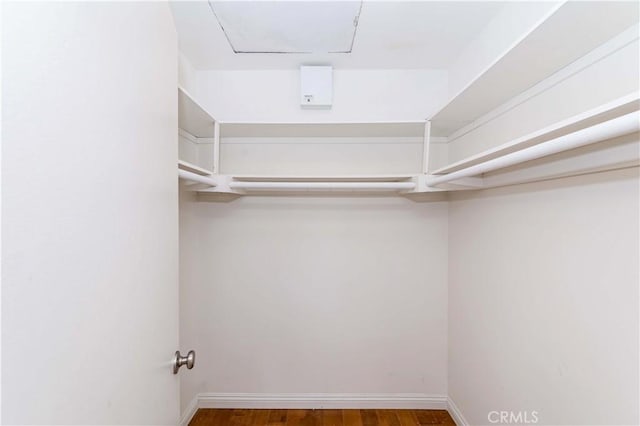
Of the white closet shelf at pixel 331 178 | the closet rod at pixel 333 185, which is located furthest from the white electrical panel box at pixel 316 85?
the closet rod at pixel 333 185

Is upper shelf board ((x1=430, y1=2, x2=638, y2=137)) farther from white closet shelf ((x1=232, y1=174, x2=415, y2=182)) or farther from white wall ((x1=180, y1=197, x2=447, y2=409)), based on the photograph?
white wall ((x1=180, y1=197, x2=447, y2=409))

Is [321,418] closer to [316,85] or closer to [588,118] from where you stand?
[588,118]

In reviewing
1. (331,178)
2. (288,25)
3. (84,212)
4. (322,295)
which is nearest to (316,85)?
(288,25)

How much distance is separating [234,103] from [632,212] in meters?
1.99

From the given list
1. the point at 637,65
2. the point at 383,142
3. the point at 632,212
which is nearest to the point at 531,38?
the point at 637,65

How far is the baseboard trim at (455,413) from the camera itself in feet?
5.63

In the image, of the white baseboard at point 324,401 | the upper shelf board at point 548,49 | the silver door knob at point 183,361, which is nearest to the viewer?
the upper shelf board at point 548,49

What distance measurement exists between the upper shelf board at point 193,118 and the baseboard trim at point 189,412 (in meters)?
1.75

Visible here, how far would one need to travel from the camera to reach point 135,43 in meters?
0.73

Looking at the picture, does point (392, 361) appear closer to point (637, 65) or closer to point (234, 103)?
point (637, 65)

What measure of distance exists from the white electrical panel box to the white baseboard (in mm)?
1980

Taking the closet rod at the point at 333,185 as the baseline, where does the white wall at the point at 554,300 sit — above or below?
below

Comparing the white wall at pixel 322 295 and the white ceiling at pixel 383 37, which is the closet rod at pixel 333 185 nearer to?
the white wall at pixel 322 295

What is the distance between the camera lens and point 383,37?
156 centimetres
